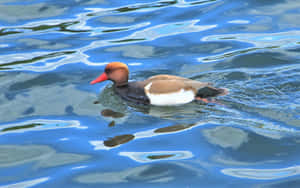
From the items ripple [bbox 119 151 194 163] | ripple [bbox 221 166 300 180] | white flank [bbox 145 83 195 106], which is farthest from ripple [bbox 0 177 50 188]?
white flank [bbox 145 83 195 106]

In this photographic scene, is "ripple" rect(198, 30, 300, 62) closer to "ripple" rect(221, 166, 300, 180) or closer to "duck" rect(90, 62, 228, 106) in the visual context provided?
"duck" rect(90, 62, 228, 106)

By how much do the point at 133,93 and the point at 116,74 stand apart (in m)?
0.52

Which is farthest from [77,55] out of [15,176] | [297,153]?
[297,153]

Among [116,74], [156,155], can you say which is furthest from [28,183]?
[116,74]

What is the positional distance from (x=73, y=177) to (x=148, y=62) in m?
4.28

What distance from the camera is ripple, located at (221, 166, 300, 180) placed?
5.66 m

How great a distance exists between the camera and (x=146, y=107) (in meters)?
7.89

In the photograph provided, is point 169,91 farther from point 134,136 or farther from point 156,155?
point 156,155

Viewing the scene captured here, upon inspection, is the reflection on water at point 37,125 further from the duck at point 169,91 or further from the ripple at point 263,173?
the ripple at point 263,173

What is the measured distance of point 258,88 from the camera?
8.16m

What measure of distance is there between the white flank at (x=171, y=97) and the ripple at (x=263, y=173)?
2.20 m

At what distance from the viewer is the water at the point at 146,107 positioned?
5953 mm

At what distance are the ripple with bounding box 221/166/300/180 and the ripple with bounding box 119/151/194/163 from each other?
611 mm

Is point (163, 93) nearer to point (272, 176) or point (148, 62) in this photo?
point (148, 62)
